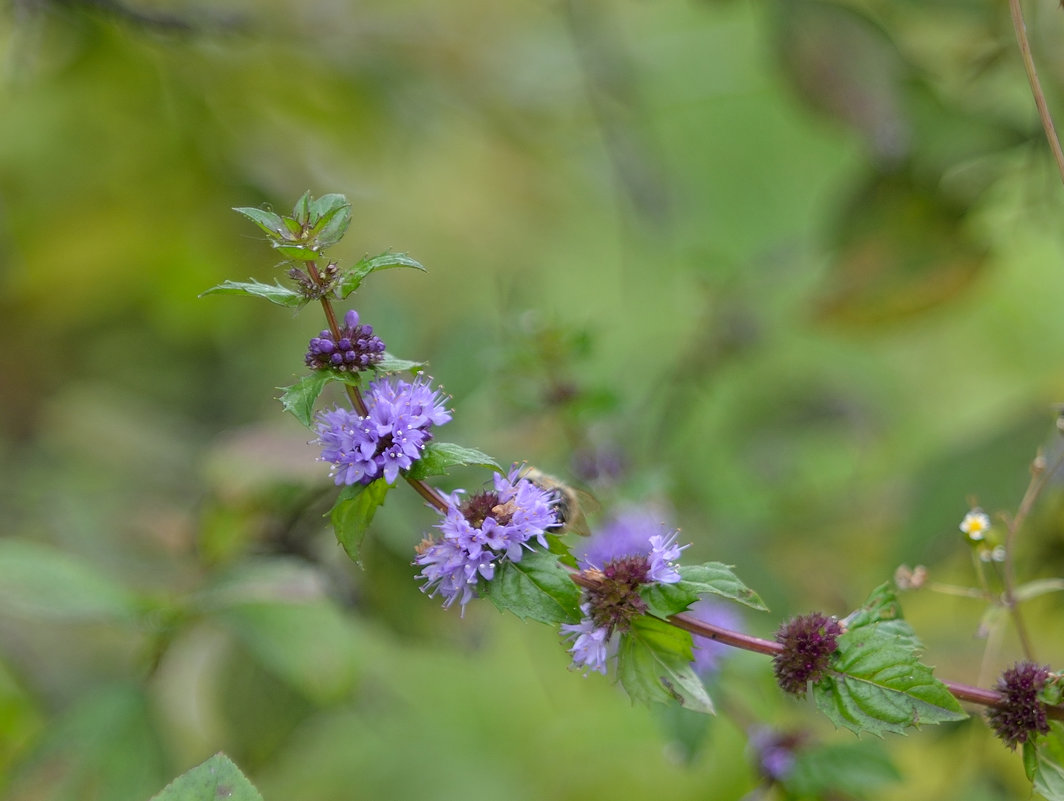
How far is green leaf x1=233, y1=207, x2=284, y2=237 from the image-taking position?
1.40 feet

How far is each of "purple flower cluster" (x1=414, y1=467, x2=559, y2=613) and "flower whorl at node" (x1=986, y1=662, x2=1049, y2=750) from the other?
0.75 ft

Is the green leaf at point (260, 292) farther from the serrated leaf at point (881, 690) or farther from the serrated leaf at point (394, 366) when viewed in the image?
the serrated leaf at point (881, 690)

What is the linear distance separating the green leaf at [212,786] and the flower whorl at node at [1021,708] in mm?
358

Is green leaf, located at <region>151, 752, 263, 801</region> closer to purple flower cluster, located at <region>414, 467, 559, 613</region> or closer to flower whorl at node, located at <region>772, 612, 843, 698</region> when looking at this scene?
purple flower cluster, located at <region>414, 467, 559, 613</region>

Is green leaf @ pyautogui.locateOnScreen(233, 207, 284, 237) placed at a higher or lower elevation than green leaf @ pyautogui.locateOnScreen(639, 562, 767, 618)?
higher

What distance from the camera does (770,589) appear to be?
3.14ft

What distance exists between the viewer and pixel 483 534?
46 cm

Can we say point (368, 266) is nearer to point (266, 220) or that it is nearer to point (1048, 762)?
point (266, 220)

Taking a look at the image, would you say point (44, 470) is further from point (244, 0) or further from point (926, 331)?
point (926, 331)

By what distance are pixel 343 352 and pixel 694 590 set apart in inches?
7.8

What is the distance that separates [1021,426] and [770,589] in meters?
0.29

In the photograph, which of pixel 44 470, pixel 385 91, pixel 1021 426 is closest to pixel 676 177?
pixel 385 91

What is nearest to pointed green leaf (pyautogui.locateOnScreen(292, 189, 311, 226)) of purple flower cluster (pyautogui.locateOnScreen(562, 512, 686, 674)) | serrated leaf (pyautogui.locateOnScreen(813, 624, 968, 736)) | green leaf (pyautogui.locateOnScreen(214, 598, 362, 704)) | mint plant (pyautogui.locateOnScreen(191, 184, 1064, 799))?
mint plant (pyautogui.locateOnScreen(191, 184, 1064, 799))

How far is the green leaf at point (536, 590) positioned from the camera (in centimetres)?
44
